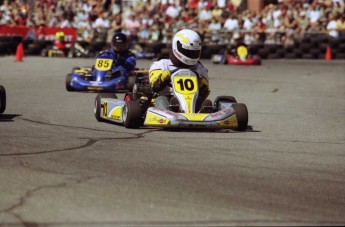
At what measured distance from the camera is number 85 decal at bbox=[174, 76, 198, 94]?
1021 centimetres

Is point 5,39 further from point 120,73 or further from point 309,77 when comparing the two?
point 120,73

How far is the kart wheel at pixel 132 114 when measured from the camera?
391 inches

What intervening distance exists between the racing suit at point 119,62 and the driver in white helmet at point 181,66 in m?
5.53

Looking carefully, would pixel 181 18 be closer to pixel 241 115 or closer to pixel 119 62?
pixel 119 62

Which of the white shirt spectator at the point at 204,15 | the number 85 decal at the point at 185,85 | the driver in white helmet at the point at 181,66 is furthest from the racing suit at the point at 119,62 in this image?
the white shirt spectator at the point at 204,15

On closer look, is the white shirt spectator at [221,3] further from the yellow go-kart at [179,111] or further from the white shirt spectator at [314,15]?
the yellow go-kart at [179,111]

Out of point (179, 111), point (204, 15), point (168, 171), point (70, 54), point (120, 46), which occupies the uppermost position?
point (168, 171)

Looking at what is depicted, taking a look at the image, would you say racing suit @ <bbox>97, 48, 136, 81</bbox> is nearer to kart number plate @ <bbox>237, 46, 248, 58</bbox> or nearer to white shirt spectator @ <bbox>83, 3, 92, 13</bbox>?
kart number plate @ <bbox>237, 46, 248, 58</bbox>

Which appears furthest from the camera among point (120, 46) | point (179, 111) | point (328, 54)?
point (328, 54)

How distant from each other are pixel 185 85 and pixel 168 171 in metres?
3.41

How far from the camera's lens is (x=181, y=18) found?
29609 mm

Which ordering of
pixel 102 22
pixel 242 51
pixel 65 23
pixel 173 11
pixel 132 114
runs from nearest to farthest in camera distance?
pixel 132 114 < pixel 242 51 < pixel 173 11 < pixel 102 22 < pixel 65 23

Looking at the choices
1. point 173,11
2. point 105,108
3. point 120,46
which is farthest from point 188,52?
point 173,11

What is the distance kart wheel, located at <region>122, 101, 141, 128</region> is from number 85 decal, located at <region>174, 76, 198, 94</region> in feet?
1.70
